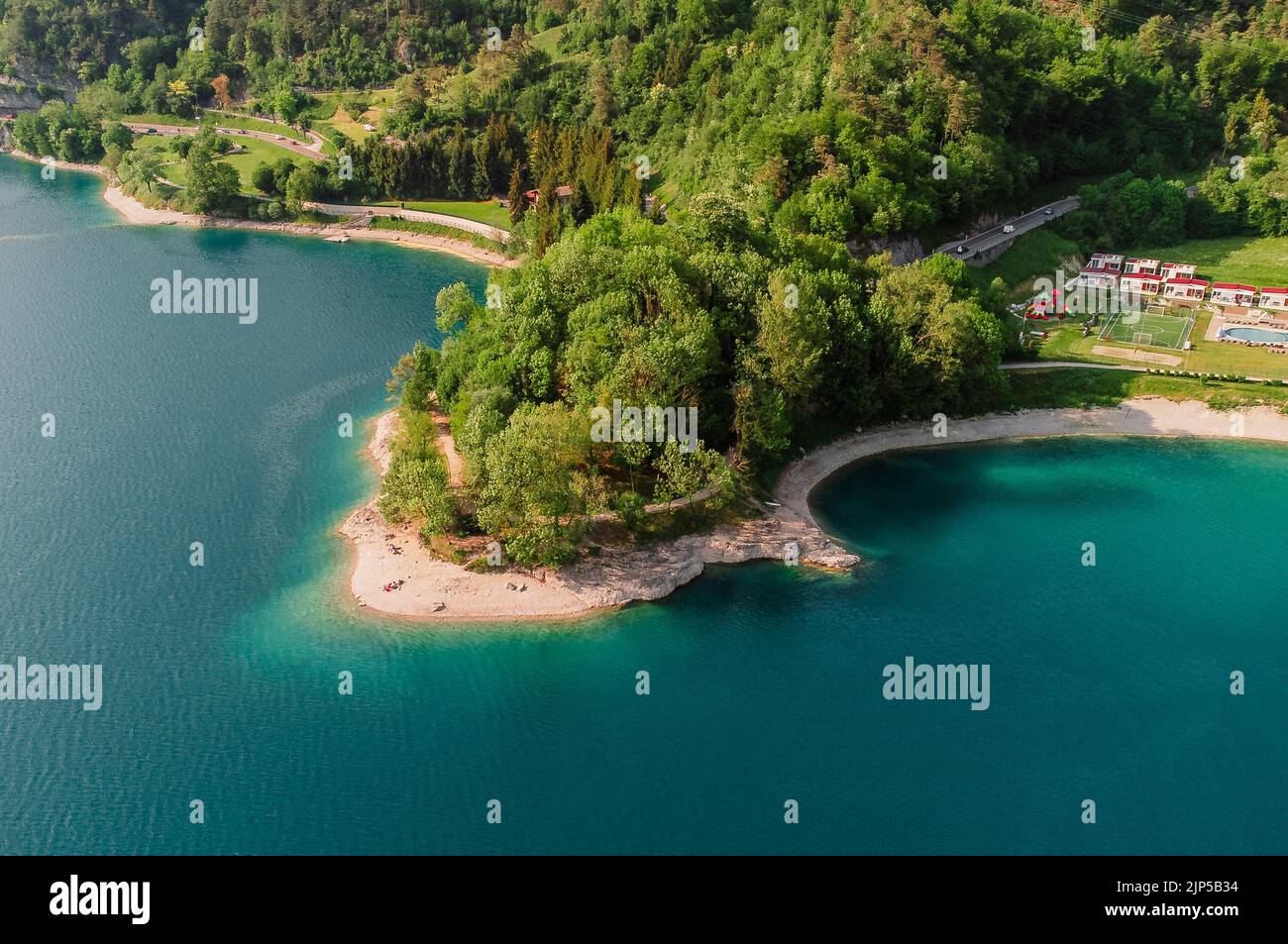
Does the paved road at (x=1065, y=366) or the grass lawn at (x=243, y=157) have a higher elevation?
the grass lawn at (x=243, y=157)

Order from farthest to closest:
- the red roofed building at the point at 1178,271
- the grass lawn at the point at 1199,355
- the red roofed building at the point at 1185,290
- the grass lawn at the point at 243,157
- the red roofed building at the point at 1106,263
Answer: the grass lawn at the point at 243,157, the red roofed building at the point at 1106,263, the red roofed building at the point at 1178,271, the red roofed building at the point at 1185,290, the grass lawn at the point at 1199,355

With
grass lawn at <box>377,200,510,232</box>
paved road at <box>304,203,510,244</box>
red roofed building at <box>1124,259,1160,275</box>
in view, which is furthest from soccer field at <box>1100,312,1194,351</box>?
grass lawn at <box>377,200,510,232</box>

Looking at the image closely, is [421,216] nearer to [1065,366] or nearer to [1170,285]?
[1065,366]

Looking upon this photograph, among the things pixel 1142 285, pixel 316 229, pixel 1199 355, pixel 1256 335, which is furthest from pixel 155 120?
pixel 1256 335

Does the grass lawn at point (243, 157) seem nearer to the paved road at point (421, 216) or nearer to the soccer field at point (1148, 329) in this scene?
the paved road at point (421, 216)

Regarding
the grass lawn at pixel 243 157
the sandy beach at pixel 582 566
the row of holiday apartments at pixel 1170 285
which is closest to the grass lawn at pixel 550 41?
the grass lawn at pixel 243 157

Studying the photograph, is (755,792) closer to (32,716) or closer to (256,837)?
(256,837)
